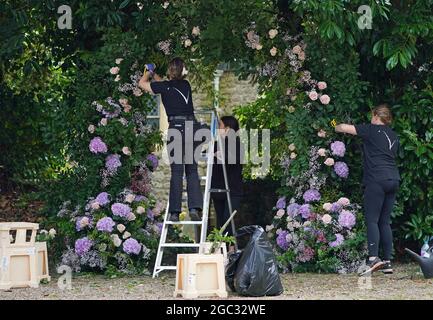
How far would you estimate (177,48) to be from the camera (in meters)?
13.1

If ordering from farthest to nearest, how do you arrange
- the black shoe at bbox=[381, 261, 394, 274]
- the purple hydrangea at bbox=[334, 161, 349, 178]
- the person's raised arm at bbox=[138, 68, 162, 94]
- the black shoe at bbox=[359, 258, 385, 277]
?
the purple hydrangea at bbox=[334, 161, 349, 178], the person's raised arm at bbox=[138, 68, 162, 94], the black shoe at bbox=[381, 261, 394, 274], the black shoe at bbox=[359, 258, 385, 277]

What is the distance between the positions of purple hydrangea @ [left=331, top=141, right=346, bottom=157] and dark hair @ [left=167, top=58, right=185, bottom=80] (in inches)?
79.2

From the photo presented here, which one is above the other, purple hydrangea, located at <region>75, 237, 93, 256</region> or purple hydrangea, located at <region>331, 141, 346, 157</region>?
purple hydrangea, located at <region>331, 141, 346, 157</region>

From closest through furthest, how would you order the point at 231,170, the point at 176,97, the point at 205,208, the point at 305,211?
the point at 176,97 → the point at 205,208 → the point at 305,211 → the point at 231,170

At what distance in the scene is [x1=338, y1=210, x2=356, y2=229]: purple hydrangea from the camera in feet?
40.8

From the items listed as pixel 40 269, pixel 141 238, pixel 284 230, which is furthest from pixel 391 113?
pixel 40 269

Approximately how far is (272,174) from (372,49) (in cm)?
375

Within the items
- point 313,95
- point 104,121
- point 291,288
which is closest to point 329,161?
point 313,95

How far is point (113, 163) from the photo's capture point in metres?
12.8

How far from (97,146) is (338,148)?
280cm

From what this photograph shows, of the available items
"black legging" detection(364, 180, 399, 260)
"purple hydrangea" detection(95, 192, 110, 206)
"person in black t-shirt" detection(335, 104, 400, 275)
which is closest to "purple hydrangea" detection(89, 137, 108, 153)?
"purple hydrangea" detection(95, 192, 110, 206)

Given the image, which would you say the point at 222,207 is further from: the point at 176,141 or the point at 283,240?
the point at 176,141

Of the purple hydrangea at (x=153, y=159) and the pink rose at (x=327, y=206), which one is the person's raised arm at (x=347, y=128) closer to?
the pink rose at (x=327, y=206)

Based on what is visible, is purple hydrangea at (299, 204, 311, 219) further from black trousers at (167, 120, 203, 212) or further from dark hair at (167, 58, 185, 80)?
dark hair at (167, 58, 185, 80)
